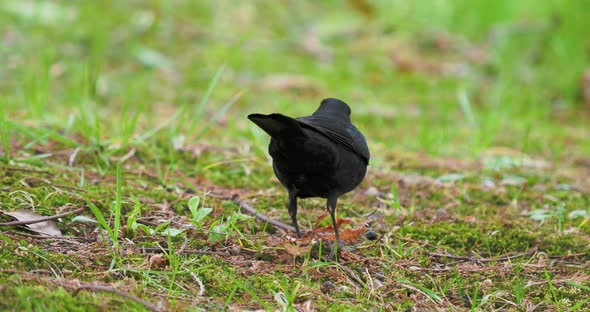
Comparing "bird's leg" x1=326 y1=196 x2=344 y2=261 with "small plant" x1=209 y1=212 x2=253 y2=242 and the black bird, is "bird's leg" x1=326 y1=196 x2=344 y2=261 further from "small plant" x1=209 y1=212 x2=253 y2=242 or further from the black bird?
"small plant" x1=209 y1=212 x2=253 y2=242

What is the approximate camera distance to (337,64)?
910 cm

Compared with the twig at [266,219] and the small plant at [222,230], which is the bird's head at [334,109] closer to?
the twig at [266,219]

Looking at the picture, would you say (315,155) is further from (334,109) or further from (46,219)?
(46,219)

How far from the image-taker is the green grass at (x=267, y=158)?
2818 mm

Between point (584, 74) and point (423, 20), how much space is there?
3018 millimetres

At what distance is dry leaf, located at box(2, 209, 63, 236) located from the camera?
2.99m

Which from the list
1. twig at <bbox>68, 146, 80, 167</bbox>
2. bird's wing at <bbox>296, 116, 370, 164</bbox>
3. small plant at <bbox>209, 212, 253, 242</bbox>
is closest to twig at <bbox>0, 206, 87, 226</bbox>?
small plant at <bbox>209, 212, 253, 242</bbox>

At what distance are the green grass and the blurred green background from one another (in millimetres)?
37

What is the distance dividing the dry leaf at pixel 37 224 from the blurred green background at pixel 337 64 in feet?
7.41

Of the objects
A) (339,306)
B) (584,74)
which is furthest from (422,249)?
(584,74)

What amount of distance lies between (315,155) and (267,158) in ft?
5.62

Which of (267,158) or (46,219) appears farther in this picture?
(267,158)

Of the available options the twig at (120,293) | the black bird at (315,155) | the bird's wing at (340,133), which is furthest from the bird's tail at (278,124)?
the twig at (120,293)

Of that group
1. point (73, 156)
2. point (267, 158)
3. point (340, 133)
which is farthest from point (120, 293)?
point (267, 158)
